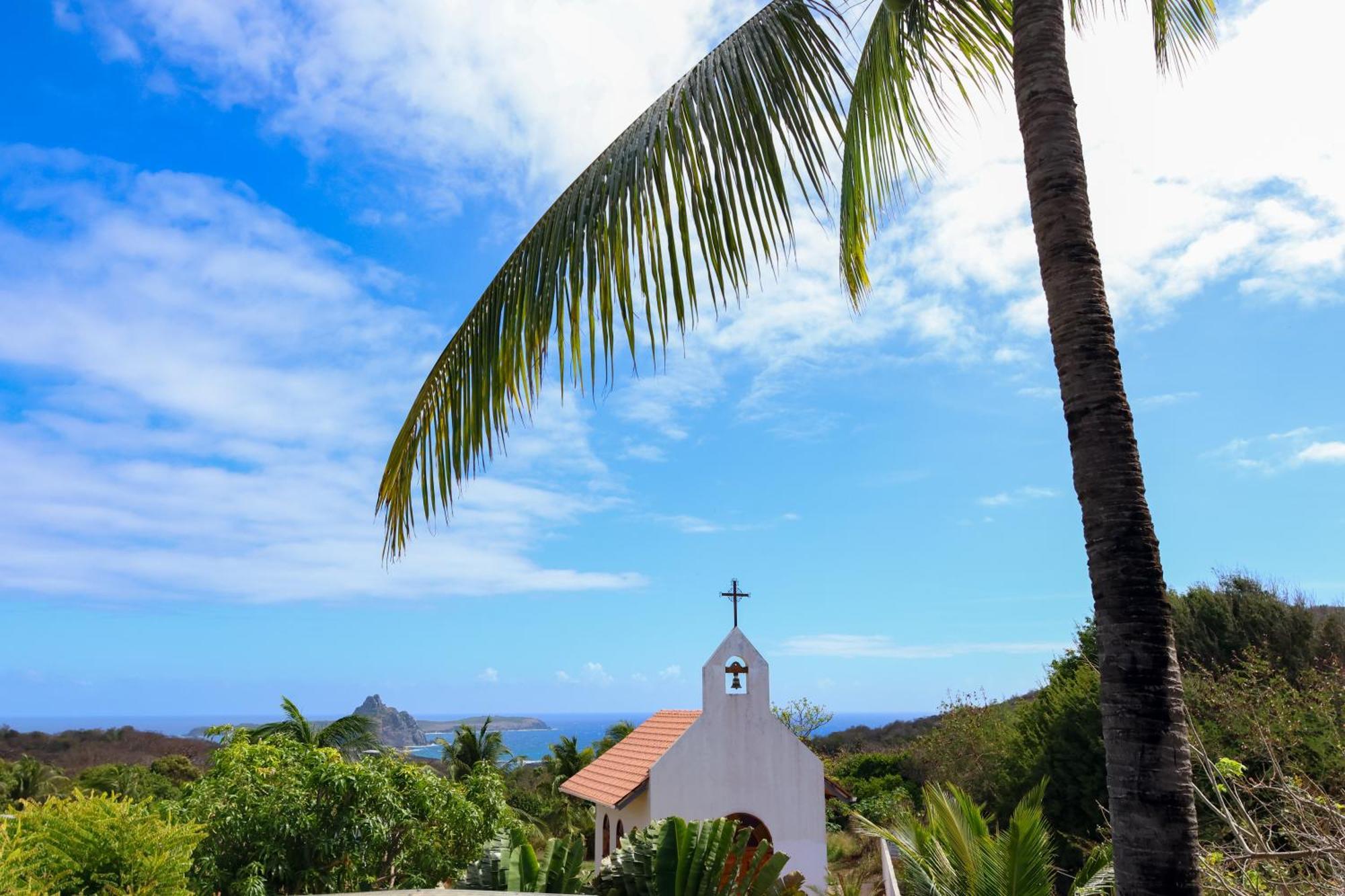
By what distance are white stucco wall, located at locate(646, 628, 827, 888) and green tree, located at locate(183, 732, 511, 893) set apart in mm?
4449

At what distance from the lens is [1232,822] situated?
18.5 feet

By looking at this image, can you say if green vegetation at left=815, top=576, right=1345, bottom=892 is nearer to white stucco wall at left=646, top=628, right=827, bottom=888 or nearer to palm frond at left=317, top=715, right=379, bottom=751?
white stucco wall at left=646, top=628, right=827, bottom=888

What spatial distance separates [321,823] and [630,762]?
7885mm

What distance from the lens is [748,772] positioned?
51.9 ft

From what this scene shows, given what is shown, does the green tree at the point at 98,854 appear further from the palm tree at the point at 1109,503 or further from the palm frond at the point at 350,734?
the palm frond at the point at 350,734

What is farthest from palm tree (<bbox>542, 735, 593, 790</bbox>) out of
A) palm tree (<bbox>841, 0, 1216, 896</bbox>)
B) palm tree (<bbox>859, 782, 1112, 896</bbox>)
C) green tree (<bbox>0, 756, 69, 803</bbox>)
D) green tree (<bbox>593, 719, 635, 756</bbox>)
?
palm tree (<bbox>841, 0, 1216, 896</bbox>)

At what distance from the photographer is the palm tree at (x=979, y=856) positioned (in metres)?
7.66

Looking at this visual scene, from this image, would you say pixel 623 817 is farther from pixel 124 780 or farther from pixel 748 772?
pixel 124 780

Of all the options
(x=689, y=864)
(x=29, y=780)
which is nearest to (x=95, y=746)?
(x=29, y=780)

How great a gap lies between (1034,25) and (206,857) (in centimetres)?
1034

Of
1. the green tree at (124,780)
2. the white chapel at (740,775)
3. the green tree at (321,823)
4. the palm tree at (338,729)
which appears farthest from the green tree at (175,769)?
the green tree at (321,823)

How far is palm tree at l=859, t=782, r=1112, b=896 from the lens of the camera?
7.66m

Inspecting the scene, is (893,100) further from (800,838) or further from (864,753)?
(864,753)

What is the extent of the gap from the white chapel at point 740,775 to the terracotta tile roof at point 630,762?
7cm
